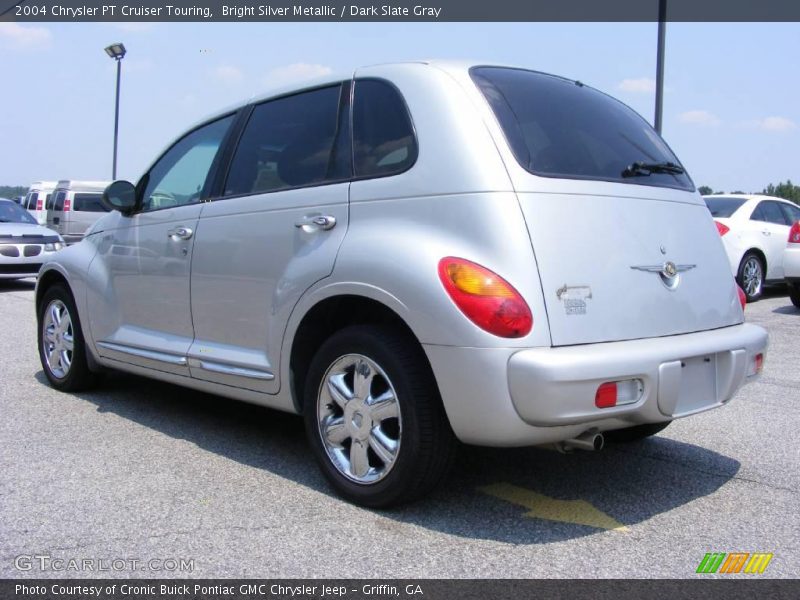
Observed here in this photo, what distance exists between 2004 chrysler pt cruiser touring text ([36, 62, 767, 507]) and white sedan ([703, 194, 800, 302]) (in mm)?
7726

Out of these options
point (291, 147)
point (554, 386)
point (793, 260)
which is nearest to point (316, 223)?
point (291, 147)

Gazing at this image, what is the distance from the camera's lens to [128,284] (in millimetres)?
4832

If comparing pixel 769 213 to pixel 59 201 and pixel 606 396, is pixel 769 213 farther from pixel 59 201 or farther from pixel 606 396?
pixel 59 201

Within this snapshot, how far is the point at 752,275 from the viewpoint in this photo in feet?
37.2

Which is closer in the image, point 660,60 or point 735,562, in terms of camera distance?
point 735,562

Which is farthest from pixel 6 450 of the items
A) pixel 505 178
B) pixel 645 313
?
pixel 645 313

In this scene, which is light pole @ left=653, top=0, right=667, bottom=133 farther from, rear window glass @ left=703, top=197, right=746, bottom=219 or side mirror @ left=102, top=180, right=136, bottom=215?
side mirror @ left=102, top=180, right=136, bottom=215

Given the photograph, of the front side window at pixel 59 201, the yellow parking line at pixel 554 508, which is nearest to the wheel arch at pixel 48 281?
the yellow parking line at pixel 554 508

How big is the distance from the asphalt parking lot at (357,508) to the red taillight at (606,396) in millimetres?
524

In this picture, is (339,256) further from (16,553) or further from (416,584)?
(16,553)

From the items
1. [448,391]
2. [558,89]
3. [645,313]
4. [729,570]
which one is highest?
[558,89]

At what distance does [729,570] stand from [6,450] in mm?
3373

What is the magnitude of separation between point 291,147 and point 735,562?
8.49 ft

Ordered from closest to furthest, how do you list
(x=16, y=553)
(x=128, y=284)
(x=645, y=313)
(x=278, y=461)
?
(x=16, y=553)
(x=645, y=313)
(x=278, y=461)
(x=128, y=284)
